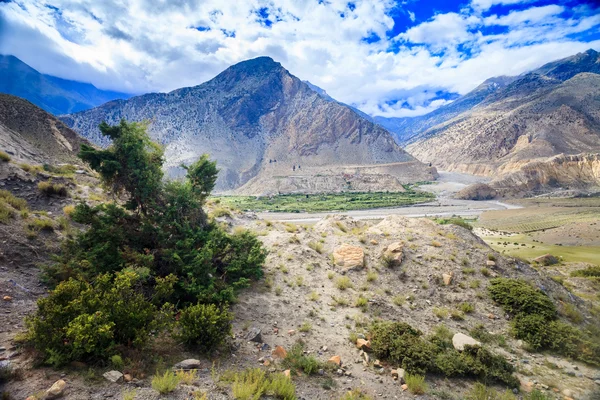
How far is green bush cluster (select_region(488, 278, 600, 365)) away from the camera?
9.87m

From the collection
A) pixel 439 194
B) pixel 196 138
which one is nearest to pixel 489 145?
pixel 439 194

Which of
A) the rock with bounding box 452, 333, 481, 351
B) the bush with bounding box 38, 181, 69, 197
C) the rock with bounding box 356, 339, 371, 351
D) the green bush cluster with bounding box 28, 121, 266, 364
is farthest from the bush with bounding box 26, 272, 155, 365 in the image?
the bush with bounding box 38, 181, 69, 197

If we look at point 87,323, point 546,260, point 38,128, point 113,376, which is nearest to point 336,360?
point 113,376

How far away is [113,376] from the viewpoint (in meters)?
5.19

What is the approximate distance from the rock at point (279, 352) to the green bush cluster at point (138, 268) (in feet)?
4.97

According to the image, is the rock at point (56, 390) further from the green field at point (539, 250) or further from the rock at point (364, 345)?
the green field at point (539, 250)

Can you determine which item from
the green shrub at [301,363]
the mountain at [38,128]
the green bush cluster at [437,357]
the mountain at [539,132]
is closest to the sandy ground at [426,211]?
the mountain at [38,128]

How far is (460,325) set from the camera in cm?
1112

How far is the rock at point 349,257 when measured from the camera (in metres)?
14.6

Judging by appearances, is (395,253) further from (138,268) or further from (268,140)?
(268,140)

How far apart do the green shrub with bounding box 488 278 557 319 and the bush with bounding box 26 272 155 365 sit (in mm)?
13830

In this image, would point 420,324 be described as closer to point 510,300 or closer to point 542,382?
point 542,382

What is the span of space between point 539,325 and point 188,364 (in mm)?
12429

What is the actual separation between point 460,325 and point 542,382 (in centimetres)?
299
